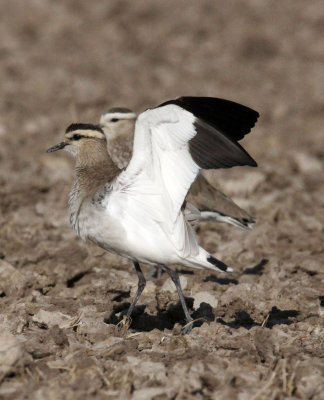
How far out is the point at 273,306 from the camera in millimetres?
6609

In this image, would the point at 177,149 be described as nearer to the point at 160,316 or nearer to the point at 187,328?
the point at 187,328

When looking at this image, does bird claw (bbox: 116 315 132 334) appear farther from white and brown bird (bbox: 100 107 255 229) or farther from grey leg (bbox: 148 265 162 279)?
white and brown bird (bbox: 100 107 255 229)

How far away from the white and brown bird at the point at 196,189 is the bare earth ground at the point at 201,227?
264 millimetres

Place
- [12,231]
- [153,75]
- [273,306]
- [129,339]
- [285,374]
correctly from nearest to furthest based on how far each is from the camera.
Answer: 1. [285,374]
2. [129,339]
3. [273,306]
4. [12,231]
5. [153,75]

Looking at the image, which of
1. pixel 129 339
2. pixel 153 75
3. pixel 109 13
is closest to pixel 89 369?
pixel 129 339

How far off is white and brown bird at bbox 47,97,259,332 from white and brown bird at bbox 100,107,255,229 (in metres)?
1.43

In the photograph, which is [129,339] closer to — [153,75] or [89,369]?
[89,369]

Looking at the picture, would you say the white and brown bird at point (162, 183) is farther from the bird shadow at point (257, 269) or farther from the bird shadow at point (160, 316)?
the bird shadow at point (257, 269)

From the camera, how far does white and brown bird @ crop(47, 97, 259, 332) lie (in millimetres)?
5668

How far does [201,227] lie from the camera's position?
8.94m

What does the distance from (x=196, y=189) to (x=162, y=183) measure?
2.32 meters

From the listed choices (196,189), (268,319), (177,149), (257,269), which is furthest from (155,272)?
(177,149)

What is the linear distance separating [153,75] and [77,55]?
157 centimetres

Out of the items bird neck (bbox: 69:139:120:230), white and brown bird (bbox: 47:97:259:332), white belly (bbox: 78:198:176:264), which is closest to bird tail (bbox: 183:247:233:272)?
white and brown bird (bbox: 47:97:259:332)
